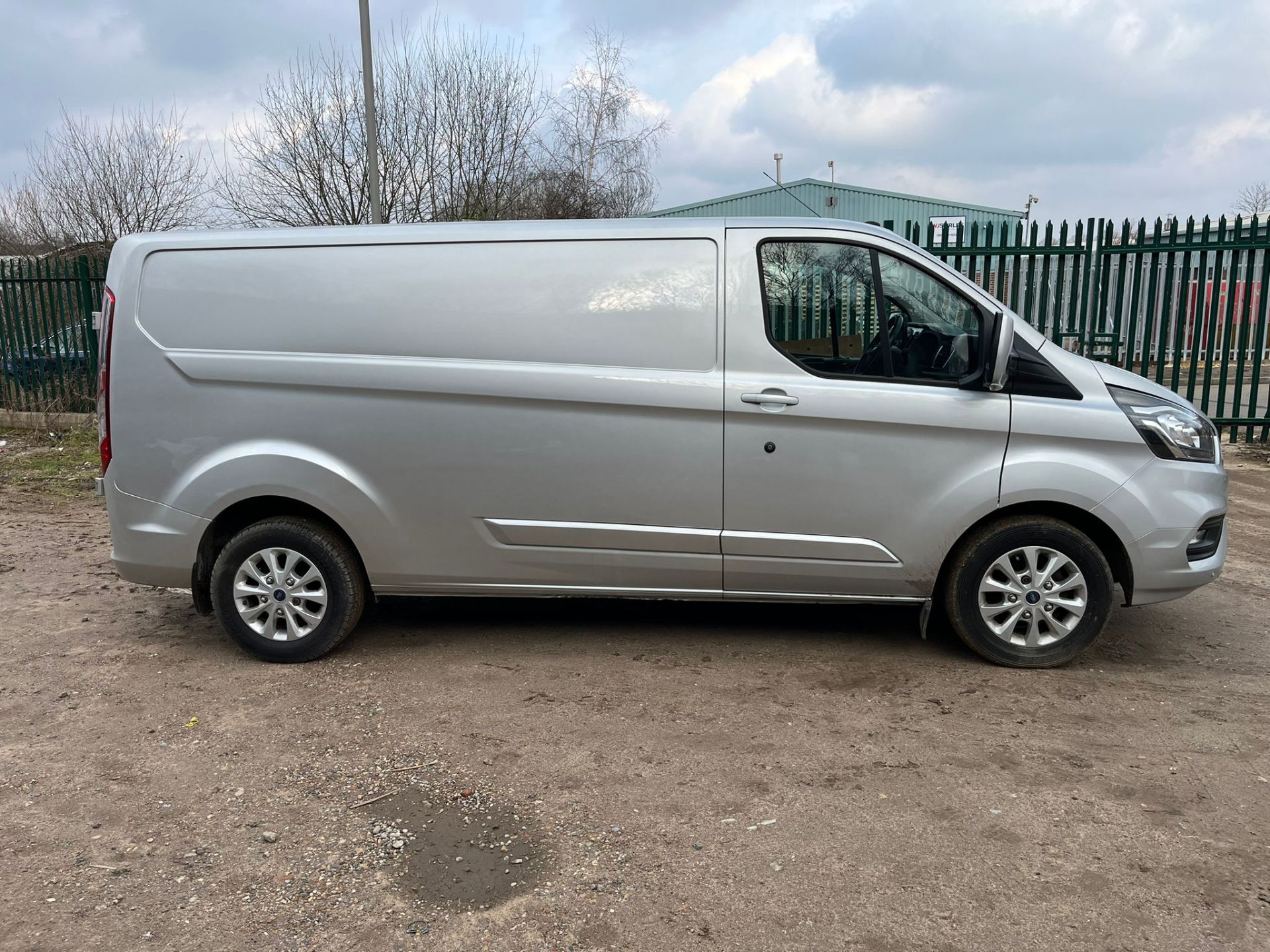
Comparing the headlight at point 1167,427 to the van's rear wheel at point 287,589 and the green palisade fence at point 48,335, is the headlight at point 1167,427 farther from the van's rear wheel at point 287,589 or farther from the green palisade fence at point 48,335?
the green palisade fence at point 48,335

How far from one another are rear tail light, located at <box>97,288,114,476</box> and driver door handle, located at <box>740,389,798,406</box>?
2938 millimetres

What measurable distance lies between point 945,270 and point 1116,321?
6.56 m

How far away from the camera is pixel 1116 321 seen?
9.78m

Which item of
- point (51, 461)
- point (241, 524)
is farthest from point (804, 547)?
point (51, 461)

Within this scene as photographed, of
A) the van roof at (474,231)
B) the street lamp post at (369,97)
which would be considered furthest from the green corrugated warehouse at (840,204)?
the van roof at (474,231)

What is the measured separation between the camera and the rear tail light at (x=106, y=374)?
441 centimetres

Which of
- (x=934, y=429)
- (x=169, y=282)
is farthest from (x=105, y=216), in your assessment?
(x=934, y=429)

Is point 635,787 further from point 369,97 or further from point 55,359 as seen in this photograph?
point 55,359

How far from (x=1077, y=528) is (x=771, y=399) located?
59.6 inches

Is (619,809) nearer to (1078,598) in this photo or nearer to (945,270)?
(1078,598)

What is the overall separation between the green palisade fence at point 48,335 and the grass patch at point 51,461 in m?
0.56

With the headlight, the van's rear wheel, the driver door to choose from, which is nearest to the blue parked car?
the van's rear wheel

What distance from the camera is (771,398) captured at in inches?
165

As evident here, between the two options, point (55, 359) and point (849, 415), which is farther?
point (55, 359)
